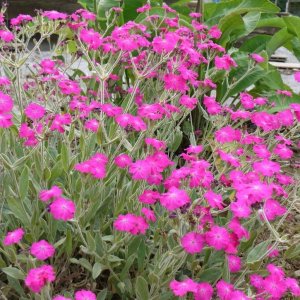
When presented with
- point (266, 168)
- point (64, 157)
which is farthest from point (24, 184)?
point (266, 168)

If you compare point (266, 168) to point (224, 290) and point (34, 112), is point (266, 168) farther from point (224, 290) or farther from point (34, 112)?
point (34, 112)

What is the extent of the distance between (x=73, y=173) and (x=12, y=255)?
0.41 metres

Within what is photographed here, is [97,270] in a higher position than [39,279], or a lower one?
lower

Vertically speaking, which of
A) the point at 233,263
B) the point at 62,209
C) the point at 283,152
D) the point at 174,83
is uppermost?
the point at 174,83

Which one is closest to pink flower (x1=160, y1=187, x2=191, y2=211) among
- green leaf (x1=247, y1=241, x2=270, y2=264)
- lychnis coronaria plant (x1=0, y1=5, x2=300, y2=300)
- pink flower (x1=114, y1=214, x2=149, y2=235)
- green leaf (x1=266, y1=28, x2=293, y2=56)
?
lychnis coronaria plant (x1=0, y1=5, x2=300, y2=300)

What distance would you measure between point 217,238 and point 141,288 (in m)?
0.27

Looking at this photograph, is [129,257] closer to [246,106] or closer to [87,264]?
[87,264]

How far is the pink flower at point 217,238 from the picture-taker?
1283 mm

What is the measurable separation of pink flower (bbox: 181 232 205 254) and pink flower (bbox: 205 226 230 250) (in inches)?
1.1

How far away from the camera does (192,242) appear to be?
125 cm

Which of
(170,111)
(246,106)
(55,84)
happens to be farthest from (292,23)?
(55,84)

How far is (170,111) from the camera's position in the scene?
1810mm

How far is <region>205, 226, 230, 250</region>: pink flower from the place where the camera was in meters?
1.28

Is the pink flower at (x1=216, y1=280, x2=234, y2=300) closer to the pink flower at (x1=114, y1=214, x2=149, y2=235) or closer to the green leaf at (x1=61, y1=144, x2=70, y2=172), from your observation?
the pink flower at (x1=114, y1=214, x2=149, y2=235)
